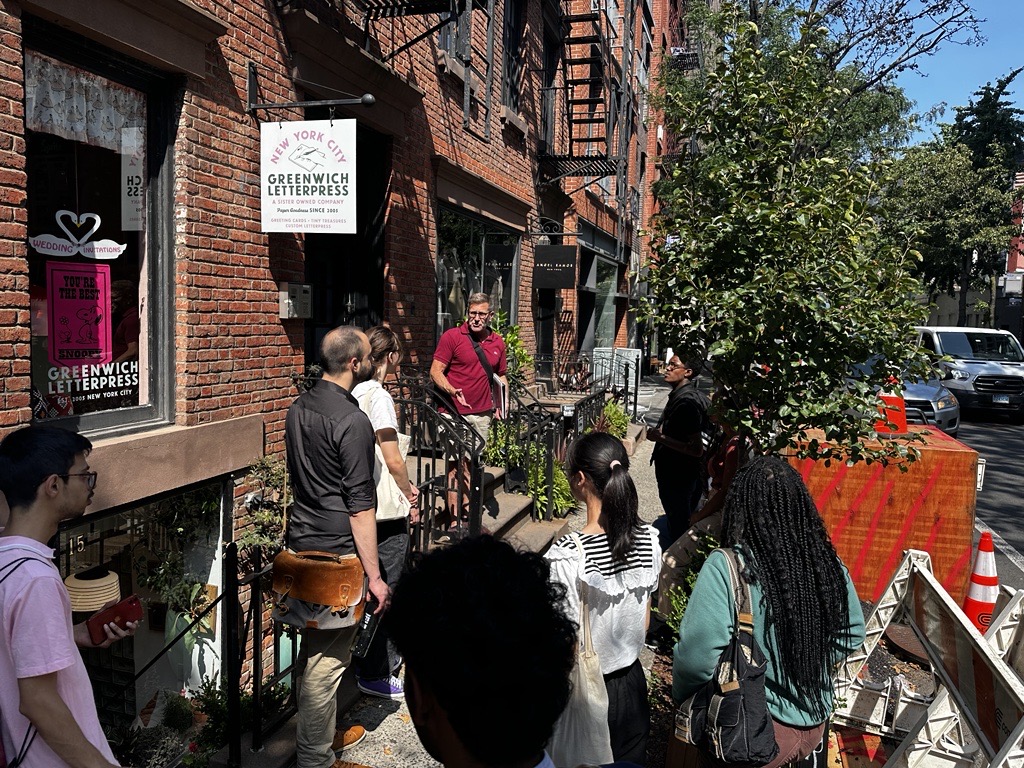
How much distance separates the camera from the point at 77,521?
4438 mm

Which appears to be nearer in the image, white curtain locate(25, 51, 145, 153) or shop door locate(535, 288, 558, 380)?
white curtain locate(25, 51, 145, 153)

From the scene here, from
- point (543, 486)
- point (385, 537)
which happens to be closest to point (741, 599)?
point (385, 537)

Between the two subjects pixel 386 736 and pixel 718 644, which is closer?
pixel 718 644

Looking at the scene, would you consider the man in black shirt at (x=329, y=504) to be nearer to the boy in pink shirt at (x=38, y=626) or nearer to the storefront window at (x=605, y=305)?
the boy in pink shirt at (x=38, y=626)

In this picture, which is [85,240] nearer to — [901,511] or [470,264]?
[901,511]

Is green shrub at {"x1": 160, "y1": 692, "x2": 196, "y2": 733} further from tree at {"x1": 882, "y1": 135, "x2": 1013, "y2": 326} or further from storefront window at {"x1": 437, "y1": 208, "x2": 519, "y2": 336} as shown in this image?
tree at {"x1": 882, "y1": 135, "x2": 1013, "y2": 326}

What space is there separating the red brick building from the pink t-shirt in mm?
2136

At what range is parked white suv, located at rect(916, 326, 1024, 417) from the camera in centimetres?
1708

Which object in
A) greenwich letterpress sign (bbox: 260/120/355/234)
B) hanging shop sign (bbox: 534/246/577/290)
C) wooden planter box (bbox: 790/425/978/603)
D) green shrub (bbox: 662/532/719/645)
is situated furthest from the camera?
hanging shop sign (bbox: 534/246/577/290)

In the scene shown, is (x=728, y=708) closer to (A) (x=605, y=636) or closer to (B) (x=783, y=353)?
(A) (x=605, y=636)

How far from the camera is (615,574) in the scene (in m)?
2.86

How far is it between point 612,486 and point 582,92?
13.9 meters

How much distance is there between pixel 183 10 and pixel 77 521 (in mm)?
3141

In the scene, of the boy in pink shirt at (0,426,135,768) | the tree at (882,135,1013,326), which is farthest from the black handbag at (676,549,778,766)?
the tree at (882,135,1013,326)
